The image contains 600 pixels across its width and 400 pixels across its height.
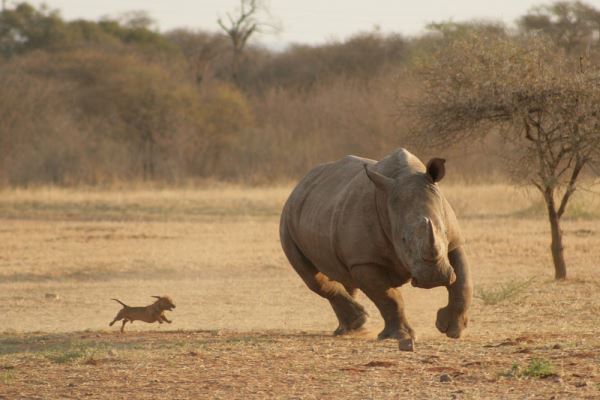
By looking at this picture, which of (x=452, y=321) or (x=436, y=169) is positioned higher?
(x=436, y=169)

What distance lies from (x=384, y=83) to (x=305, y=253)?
2746cm

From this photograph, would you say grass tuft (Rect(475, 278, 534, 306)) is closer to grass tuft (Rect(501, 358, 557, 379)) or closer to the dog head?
the dog head

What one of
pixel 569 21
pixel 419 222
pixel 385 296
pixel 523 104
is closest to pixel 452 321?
pixel 385 296

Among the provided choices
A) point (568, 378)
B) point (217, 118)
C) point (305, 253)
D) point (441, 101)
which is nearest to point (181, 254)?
point (441, 101)

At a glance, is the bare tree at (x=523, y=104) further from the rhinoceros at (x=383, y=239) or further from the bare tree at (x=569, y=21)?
the bare tree at (x=569, y=21)

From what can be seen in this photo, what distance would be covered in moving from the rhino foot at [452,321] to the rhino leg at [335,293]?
4.30 feet

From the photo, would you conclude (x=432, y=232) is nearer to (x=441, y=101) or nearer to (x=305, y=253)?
(x=305, y=253)

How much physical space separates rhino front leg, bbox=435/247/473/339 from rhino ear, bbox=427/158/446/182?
654mm

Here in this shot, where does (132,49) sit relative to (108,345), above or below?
above

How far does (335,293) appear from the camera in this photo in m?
11.0

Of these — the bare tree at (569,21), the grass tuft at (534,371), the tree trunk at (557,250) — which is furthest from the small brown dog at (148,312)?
the bare tree at (569,21)

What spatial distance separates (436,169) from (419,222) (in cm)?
66

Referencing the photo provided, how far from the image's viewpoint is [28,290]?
15.4 meters

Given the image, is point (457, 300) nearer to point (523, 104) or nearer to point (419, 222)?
point (419, 222)
